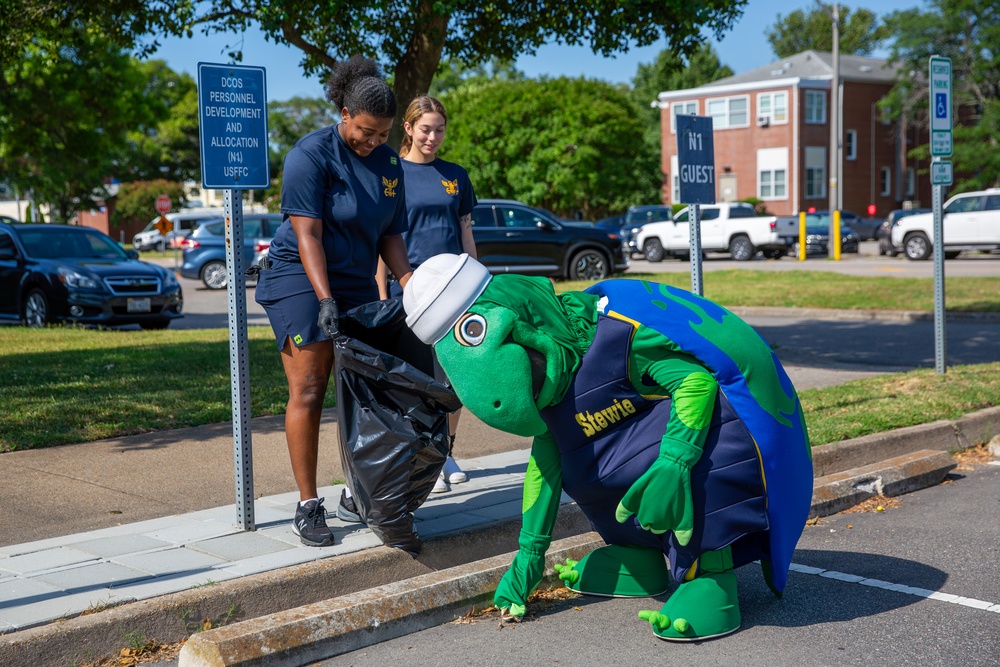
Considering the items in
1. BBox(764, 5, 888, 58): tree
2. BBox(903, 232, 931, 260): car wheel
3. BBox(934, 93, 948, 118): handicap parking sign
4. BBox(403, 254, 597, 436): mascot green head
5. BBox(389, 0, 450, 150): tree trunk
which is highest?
BBox(764, 5, 888, 58): tree

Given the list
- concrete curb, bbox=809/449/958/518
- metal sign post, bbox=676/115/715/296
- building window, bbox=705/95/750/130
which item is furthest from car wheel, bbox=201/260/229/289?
building window, bbox=705/95/750/130

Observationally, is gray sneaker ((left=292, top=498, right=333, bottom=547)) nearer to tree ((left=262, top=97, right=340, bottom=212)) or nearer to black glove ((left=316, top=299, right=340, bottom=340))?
black glove ((left=316, top=299, right=340, bottom=340))

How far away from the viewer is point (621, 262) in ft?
70.3

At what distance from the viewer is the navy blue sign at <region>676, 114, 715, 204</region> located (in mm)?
6234

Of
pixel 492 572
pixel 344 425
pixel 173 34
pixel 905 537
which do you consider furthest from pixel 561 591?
pixel 173 34

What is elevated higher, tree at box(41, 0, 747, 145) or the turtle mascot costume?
tree at box(41, 0, 747, 145)

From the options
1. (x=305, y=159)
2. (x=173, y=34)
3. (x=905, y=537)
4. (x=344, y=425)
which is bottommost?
(x=905, y=537)

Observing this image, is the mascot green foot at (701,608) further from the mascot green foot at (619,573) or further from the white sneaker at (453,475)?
the white sneaker at (453,475)

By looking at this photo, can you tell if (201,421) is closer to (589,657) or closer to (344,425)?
(344,425)

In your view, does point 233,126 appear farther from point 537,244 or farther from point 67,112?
point 67,112

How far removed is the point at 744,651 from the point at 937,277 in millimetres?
5940

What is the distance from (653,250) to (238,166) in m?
28.8

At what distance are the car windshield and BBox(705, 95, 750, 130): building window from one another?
142 feet

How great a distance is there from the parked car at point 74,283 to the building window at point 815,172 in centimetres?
4362
